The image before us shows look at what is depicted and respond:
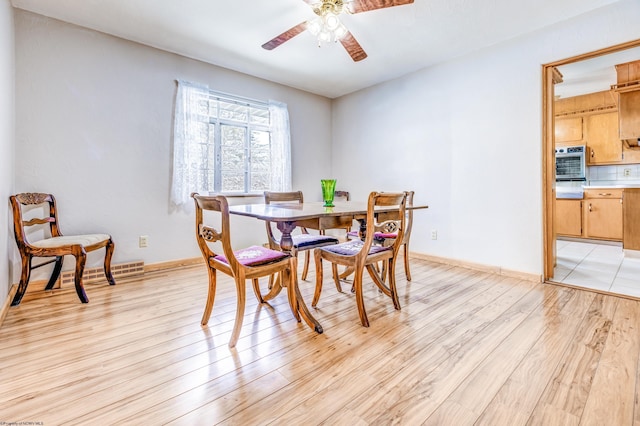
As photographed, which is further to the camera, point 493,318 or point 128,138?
point 128,138

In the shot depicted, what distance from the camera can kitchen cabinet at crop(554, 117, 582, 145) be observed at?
16.6 ft

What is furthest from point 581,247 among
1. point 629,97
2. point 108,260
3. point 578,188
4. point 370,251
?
point 108,260

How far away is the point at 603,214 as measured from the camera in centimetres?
460

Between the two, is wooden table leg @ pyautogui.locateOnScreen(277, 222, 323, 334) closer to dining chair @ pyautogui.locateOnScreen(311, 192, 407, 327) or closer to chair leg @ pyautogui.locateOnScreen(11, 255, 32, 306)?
dining chair @ pyautogui.locateOnScreen(311, 192, 407, 327)

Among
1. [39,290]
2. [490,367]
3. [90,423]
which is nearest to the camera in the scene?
[90,423]

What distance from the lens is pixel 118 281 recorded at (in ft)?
9.57

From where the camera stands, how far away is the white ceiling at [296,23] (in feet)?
8.11

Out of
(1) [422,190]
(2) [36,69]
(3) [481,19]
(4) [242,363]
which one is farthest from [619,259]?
(2) [36,69]

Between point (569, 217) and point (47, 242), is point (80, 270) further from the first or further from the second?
point (569, 217)

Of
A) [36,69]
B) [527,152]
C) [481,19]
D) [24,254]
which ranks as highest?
→ [481,19]

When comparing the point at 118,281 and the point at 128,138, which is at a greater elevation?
the point at 128,138

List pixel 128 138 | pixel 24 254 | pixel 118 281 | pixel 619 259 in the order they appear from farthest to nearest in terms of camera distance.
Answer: pixel 619 259
pixel 128 138
pixel 118 281
pixel 24 254

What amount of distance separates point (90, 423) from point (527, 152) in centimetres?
367

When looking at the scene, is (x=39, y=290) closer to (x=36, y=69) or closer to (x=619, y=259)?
(x=36, y=69)
